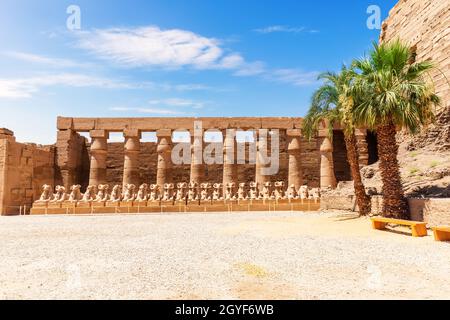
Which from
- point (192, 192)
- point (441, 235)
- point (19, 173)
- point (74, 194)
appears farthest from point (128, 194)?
point (441, 235)

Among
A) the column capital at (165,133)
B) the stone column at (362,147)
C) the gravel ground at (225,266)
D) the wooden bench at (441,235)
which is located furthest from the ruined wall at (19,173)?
the stone column at (362,147)

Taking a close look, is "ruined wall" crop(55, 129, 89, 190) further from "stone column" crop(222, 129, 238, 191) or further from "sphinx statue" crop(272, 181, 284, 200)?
"sphinx statue" crop(272, 181, 284, 200)

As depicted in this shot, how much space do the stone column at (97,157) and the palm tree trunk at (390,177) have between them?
1675 cm

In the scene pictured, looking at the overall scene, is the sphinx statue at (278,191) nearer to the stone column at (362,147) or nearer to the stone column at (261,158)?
the stone column at (261,158)

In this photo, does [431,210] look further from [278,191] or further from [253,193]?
[278,191]

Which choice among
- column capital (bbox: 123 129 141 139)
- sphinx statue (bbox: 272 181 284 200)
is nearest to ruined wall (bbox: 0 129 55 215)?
column capital (bbox: 123 129 141 139)

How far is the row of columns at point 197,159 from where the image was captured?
20734 millimetres

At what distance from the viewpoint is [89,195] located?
18.1m

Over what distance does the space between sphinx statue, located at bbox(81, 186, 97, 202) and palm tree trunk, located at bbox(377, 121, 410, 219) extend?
14.1m
